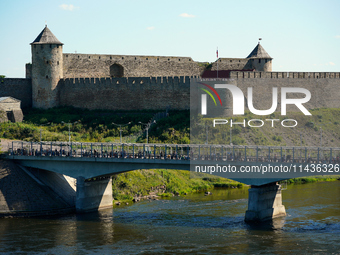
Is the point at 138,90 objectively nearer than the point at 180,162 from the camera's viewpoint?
No

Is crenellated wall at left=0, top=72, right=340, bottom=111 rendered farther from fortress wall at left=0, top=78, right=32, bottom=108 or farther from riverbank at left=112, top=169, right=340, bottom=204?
riverbank at left=112, top=169, right=340, bottom=204

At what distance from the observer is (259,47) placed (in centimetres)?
8975

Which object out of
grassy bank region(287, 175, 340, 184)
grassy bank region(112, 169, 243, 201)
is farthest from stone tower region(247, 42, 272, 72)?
grassy bank region(112, 169, 243, 201)

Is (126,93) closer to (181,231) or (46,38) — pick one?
(46,38)

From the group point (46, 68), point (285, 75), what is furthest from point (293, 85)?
point (46, 68)

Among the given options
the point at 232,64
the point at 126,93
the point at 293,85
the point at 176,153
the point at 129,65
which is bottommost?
the point at 176,153

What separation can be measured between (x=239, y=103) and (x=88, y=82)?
18.3 meters

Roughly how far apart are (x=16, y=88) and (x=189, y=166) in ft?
130

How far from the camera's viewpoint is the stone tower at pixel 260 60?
88.2 metres

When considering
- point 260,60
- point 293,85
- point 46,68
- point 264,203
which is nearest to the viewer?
point 264,203

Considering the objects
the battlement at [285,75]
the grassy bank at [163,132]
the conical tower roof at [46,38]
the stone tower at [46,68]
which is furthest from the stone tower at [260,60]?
the conical tower roof at [46,38]

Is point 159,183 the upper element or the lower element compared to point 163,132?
lower

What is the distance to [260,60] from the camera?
292 ft

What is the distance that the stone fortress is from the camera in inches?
3137
